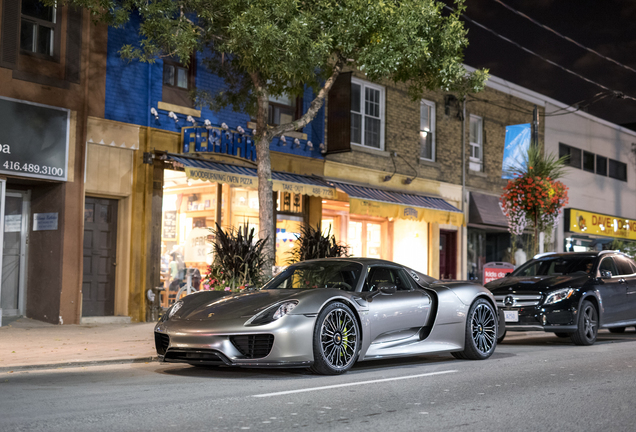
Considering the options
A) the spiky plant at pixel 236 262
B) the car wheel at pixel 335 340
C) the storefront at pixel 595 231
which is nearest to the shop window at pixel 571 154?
the storefront at pixel 595 231

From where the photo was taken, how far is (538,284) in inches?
450

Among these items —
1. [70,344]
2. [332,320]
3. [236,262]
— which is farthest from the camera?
Result: [236,262]

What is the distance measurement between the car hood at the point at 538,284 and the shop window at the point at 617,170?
22219 mm

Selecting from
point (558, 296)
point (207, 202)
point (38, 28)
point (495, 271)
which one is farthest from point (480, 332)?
point (38, 28)

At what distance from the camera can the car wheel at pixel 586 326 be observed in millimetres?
11102

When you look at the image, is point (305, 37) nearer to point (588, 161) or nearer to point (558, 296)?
point (558, 296)

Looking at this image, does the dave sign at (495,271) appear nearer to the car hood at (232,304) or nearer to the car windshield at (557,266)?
the car windshield at (557,266)

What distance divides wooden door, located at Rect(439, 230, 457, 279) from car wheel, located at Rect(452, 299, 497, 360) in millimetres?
13948

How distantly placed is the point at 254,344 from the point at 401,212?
501 inches

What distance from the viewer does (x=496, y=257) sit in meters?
25.6


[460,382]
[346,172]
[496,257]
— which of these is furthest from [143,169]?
[496,257]

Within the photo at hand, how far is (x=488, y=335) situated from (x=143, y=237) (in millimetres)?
7957

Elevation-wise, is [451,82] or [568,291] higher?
[451,82]

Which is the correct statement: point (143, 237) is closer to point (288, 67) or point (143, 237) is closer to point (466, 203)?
point (288, 67)
